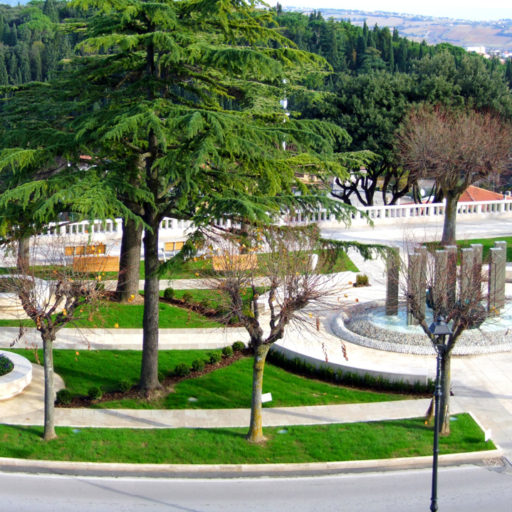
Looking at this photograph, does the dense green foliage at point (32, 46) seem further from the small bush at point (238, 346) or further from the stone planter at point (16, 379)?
the stone planter at point (16, 379)

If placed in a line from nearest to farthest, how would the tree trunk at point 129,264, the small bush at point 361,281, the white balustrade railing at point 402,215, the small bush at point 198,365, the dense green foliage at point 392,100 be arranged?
the small bush at point 198,365 → the tree trunk at point 129,264 → the small bush at point 361,281 → the white balustrade railing at point 402,215 → the dense green foliage at point 392,100

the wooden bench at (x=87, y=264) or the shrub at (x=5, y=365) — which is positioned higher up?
the wooden bench at (x=87, y=264)

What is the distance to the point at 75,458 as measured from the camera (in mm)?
18859

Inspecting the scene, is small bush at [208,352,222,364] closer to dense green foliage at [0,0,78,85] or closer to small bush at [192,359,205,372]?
small bush at [192,359,205,372]

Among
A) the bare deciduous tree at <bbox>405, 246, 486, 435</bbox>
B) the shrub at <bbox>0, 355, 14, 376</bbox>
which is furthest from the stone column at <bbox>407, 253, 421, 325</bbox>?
the shrub at <bbox>0, 355, 14, 376</bbox>

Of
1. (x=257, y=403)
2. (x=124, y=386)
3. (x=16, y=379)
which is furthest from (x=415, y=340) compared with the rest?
(x=16, y=379)

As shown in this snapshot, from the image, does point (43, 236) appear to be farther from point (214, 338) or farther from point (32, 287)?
point (32, 287)

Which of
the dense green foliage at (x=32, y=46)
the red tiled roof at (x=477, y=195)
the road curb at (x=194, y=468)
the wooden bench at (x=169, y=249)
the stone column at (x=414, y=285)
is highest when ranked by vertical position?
the dense green foliage at (x=32, y=46)

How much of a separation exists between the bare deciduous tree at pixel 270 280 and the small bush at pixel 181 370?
3.33 m

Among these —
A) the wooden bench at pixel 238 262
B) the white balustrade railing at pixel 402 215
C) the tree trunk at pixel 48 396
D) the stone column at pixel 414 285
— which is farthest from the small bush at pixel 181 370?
the white balustrade railing at pixel 402 215

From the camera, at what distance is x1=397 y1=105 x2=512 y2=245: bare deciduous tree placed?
35.8 m

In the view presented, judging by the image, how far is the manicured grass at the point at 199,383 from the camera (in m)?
22.2

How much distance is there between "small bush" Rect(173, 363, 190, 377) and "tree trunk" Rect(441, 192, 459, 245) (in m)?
16.7

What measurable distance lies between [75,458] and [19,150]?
24.5 ft
